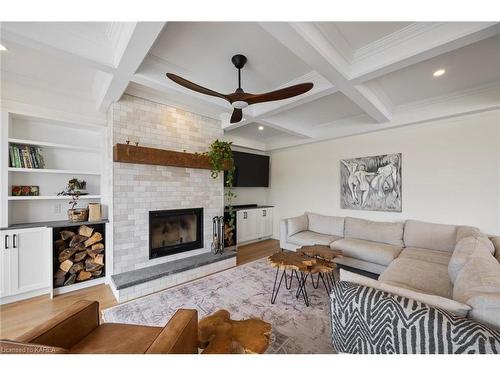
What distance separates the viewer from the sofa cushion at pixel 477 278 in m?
1.19

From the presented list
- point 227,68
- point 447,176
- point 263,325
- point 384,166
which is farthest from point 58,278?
point 447,176

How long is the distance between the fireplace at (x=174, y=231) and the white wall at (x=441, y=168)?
2.73m

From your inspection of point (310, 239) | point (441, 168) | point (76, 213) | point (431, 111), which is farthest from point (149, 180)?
point (441, 168)

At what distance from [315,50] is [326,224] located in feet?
10.3

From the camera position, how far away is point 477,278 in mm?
1331

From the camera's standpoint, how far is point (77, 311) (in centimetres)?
121

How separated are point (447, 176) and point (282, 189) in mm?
3118

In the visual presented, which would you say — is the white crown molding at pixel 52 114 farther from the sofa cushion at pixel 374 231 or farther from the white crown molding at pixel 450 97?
the white crown molding at pixel 450 97

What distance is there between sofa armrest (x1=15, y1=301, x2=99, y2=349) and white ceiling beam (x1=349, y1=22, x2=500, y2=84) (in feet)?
9.61

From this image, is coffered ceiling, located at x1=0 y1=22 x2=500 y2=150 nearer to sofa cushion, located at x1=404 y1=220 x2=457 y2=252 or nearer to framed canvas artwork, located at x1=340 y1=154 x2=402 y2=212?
framed canvas artwork, located at x1=340 y1=154 x2=402 y2=212

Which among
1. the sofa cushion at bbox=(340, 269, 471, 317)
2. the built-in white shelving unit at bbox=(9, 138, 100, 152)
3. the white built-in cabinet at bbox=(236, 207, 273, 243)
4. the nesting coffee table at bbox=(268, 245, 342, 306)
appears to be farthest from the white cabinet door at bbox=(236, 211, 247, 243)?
the sofa cushion at bbox=(340, 269, 471, 317)

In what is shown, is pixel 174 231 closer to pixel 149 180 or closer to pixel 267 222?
pixel 149 180

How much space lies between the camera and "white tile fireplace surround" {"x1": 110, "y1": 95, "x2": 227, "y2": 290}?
2678 mm
